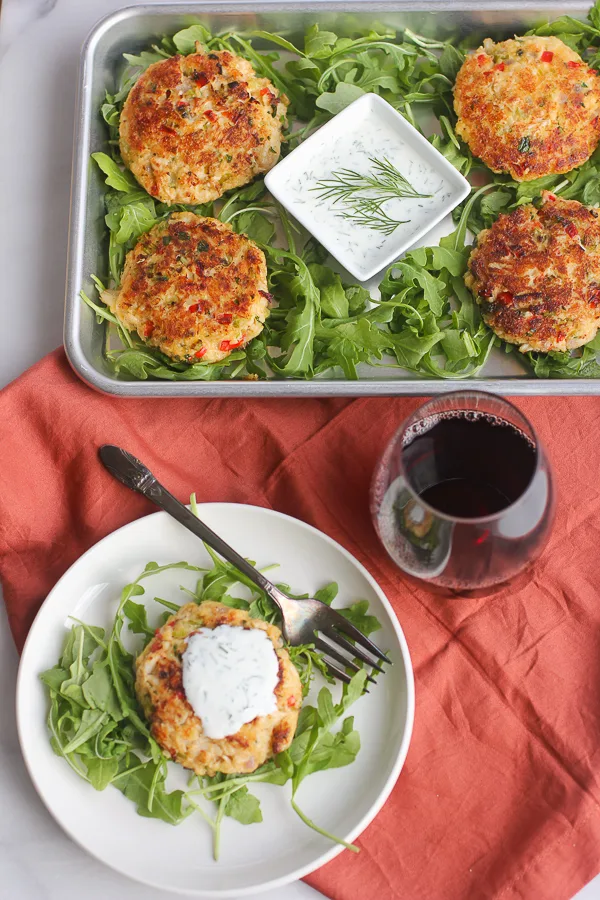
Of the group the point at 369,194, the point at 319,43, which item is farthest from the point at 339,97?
the point at 369,194

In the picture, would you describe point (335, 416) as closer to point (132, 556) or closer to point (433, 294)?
point (433, 294)

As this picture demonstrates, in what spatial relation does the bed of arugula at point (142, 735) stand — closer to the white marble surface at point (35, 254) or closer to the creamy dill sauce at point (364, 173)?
the white marble surface at point (35, 254)

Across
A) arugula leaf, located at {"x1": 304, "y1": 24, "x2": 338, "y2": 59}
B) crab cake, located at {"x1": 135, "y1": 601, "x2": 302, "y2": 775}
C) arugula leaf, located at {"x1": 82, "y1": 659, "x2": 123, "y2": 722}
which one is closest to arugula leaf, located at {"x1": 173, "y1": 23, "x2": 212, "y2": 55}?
arugula leaf, located at {"x1": 304, "y1": 24, "x2": 338, "y2": 59}

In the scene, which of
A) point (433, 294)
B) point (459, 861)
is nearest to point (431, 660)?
point (459, 861)

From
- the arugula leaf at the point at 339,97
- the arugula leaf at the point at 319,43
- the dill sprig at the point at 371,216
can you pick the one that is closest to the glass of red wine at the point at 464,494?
the dill sprig at the point at 371,216

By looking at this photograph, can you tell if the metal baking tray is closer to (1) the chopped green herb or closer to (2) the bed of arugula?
(1) the chopped green herb

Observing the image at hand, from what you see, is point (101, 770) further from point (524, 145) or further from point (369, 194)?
point (524, 145)
